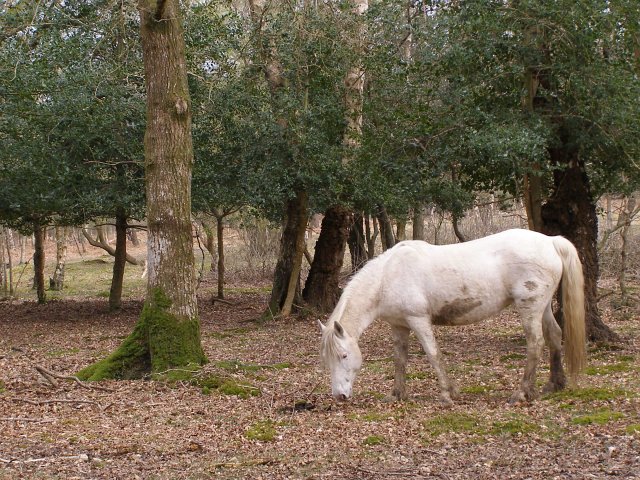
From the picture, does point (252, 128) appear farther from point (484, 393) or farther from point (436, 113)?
point (484, 393)

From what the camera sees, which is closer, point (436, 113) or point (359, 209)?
point (436, 113)

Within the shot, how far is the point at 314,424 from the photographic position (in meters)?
7.45

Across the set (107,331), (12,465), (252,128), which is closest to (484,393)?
(12,465)

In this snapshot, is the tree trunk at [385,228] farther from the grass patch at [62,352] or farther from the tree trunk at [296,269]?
the grass patch at [62,352]

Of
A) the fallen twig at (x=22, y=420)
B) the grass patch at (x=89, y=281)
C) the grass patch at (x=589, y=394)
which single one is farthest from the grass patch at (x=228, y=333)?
the grass patch at (x=89, y=281)

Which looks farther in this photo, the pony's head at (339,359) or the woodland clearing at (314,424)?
the pony's head at (339,359)

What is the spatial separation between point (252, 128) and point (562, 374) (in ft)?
31.0

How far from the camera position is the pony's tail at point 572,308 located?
27.2 ft

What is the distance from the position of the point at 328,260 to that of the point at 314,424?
461 inches

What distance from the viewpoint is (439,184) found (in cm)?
1358

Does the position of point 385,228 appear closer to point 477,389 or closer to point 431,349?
point 477,389

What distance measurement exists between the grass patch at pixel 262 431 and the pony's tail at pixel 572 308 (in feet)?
11.2

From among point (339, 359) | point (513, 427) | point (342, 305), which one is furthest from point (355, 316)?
point (513, 427)

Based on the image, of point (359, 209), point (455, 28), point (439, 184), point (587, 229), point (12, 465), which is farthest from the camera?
point (359, 209)
